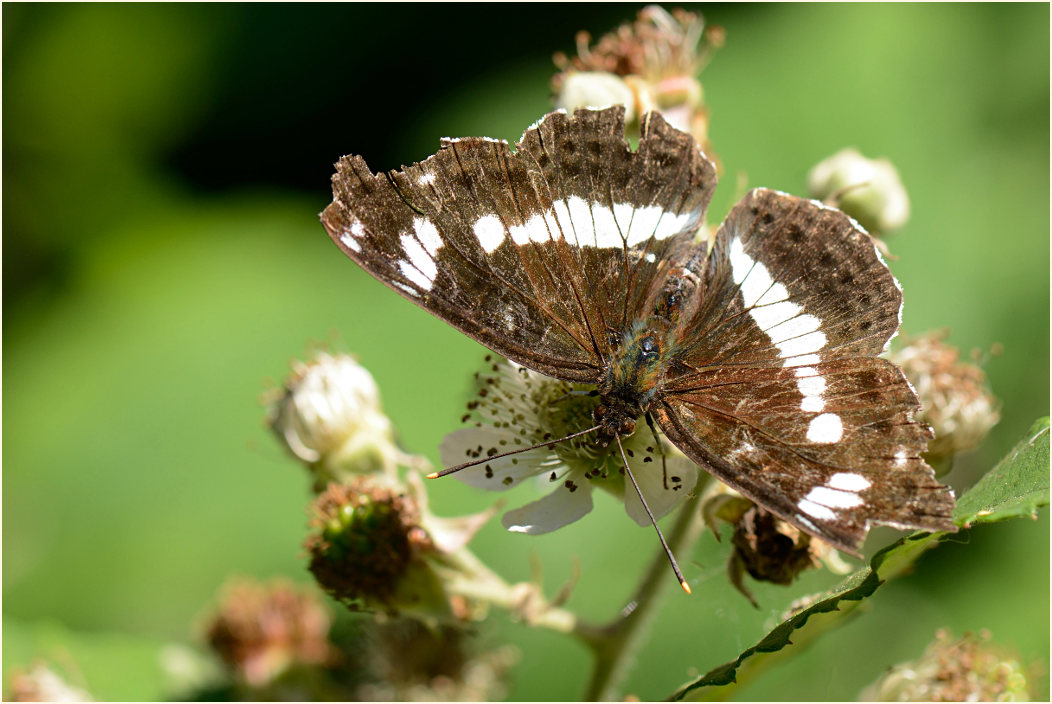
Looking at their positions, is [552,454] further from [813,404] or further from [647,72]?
[647,72]

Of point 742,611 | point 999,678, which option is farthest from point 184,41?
point 999,678

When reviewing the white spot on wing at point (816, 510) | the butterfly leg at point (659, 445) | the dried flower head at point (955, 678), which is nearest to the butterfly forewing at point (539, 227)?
the butterfly leg at point (659, 445)

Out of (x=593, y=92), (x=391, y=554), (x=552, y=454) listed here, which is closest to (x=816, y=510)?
(x=552, y=454)

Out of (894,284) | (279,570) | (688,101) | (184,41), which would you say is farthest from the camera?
(184,41)

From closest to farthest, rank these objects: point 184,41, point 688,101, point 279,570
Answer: point 688,101 → point 279,570 → point 184,41

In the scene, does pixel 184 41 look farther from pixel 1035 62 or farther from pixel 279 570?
pixel 1035 62
